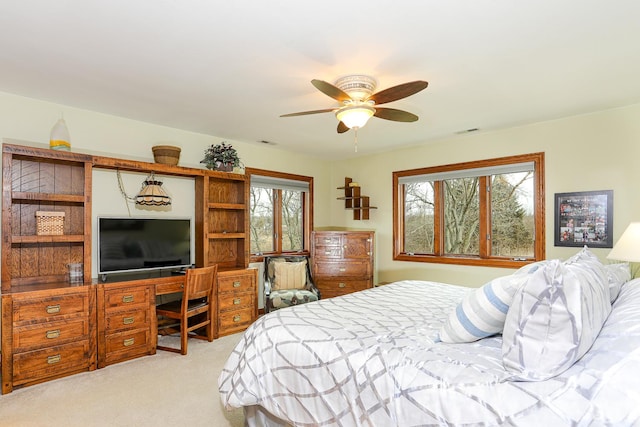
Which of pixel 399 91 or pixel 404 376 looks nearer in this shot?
pixel 404 376

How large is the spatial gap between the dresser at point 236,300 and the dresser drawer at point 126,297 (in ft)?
2.76

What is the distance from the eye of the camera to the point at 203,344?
12.7 feet

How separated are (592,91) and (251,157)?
389cm

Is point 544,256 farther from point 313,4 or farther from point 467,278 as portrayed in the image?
point 313,4

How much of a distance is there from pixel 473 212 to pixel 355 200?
5.94 feet

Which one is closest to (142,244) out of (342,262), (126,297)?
(126,297)

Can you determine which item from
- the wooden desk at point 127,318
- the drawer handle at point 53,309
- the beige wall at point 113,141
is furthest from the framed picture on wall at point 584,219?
the drawer handle at point 53,309

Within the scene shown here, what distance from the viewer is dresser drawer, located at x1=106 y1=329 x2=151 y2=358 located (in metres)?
3.29

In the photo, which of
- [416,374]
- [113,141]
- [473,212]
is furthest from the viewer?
[473,212]

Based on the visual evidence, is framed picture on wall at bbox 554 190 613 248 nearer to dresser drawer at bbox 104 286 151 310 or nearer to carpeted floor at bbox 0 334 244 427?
carpeted floor at bbox 0 334 244 427

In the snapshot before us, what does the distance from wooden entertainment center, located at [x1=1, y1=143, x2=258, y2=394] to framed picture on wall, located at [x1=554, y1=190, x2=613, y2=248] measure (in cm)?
389

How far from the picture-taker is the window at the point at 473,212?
419 cm

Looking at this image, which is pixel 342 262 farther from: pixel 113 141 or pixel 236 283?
pixel 113 141

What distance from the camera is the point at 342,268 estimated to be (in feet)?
Answer: 16.8
